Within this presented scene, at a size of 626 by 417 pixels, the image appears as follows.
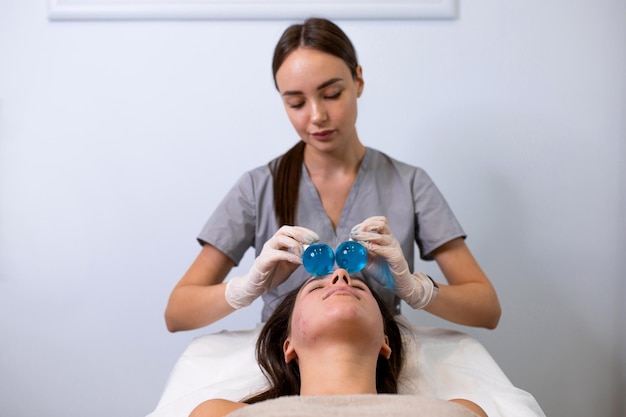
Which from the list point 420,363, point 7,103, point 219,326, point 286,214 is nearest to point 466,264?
point 420,363

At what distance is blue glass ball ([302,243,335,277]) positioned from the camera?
→ 4.25 feet

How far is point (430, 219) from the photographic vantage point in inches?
64.2

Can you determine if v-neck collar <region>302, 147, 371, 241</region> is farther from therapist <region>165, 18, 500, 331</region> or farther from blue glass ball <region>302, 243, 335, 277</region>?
blue glass ball <region>302, 243, 335, 277</region>

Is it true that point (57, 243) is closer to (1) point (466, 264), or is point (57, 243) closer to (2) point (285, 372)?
(2) point (285, 372)

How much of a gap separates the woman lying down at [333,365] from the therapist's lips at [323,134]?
35cm

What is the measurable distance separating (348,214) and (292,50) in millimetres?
397

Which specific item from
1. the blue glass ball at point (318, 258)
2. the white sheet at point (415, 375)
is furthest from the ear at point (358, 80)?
the white sheet at point (415, 375)

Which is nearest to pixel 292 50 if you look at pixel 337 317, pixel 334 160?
pixel 334 160

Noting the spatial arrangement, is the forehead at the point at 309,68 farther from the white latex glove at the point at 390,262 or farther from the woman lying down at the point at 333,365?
the woman lying down at the point at 333,365

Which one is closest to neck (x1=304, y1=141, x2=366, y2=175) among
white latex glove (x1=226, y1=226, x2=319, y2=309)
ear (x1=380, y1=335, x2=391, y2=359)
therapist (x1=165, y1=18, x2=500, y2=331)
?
therapist (x1=165, y1=18, x2=500, y2=331)

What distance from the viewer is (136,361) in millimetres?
2135

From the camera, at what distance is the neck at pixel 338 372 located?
119 cm

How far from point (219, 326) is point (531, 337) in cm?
96

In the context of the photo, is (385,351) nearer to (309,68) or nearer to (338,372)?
(338,372)
